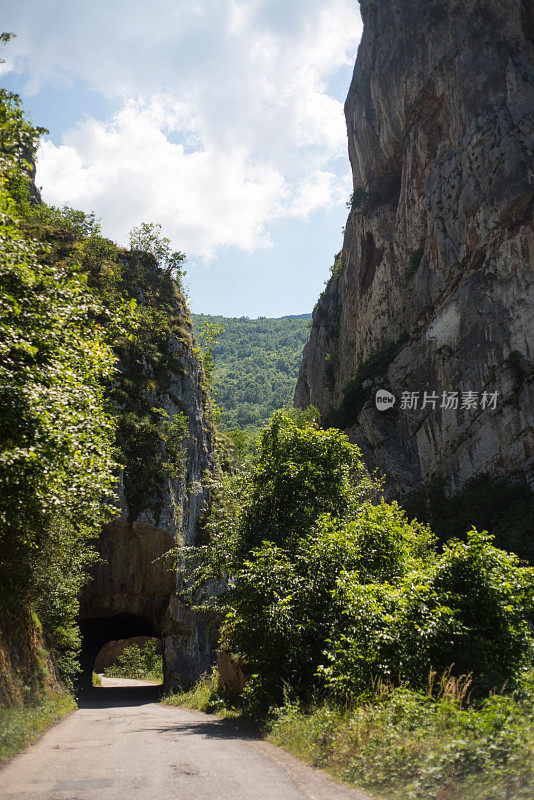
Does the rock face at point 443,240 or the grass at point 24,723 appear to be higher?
the rock face at point 443,240

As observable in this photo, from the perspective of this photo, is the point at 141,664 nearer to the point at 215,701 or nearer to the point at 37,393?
the point at 215,701

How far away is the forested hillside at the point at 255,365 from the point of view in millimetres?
97856

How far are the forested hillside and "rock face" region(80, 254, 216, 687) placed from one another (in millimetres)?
56155

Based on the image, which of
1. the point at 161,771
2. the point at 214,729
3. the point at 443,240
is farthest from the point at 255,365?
the point at 161,771

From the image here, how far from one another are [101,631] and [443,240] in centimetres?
3692

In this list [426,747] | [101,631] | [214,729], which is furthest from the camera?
[101,631]

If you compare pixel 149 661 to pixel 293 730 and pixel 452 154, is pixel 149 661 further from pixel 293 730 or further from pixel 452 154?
pixel 452 154

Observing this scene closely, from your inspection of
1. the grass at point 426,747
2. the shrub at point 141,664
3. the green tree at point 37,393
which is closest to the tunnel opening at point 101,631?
the shrub at point 141,664

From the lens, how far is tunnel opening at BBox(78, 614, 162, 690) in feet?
92.3

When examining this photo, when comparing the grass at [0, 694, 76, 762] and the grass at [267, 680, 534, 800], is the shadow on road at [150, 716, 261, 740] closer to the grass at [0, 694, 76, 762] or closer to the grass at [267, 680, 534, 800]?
the grass at [267, 680, 534, 800]

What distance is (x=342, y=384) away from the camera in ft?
A: 163

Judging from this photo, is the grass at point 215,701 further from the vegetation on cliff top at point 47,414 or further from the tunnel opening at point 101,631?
the tunnel opening at point 101,631

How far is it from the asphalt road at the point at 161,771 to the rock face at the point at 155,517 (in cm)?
1098

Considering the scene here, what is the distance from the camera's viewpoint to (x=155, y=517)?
22844 millimetres
